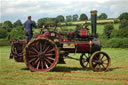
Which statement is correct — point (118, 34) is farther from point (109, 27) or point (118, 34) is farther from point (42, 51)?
point (42, 51)

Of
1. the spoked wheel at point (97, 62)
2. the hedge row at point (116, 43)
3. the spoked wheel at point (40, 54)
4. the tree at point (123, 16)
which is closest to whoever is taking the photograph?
the spoked wheel at point (40, 54)

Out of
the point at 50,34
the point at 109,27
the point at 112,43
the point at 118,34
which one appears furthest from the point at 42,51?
the point at 109,27

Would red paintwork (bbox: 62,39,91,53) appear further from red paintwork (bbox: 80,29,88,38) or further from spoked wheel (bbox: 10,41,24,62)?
spoked wheel (bbox: 10,41,24,62)

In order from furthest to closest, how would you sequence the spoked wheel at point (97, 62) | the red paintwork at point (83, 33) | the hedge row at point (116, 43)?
1. the hedge row at point (116, 43)
2. the red paintwork at point (83, 33)
3. the spoked wheel at point (97, 62)

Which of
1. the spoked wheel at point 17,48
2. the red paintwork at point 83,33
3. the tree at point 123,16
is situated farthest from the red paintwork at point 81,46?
the tree at point 123,16

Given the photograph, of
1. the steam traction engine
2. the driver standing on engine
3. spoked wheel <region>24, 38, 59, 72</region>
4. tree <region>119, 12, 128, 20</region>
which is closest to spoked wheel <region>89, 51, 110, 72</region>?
the steam traction engine

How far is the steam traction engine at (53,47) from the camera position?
10266mm

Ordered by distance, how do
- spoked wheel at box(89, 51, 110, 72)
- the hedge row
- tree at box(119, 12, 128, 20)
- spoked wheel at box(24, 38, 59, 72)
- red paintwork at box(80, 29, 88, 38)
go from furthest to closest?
tree at box(119, 12, 128, 20), the hedge row, red paintwork at box(80, 29, 88, 38), spoked wheel at box(89, 51, 110, 72), spoked wheel at box(24, 38, 59, 72)

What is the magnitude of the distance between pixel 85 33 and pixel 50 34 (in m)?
1.85

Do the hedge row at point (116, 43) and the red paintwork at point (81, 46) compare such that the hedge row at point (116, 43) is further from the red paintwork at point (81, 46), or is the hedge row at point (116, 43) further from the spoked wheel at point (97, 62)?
the red paintwork at point (81, 46)

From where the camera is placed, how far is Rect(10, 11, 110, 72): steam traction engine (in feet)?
33.7

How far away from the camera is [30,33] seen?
10859 millimetres

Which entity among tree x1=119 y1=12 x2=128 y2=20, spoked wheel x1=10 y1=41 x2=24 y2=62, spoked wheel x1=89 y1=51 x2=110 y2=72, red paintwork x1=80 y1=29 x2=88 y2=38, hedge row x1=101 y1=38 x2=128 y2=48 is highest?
tree x1=119 y1=12 x2=128 y2=20

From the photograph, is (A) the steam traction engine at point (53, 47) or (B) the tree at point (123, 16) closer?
(A) the steam traction engine at point (53, 47)
